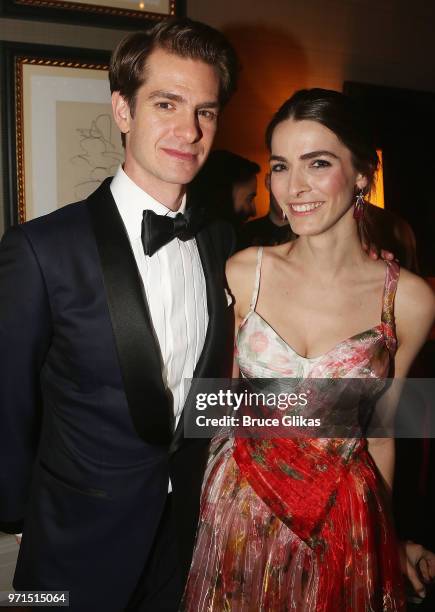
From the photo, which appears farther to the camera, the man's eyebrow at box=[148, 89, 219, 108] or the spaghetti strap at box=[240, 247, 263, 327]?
the spaghetti strap at box=[240, 247, 263, 327]

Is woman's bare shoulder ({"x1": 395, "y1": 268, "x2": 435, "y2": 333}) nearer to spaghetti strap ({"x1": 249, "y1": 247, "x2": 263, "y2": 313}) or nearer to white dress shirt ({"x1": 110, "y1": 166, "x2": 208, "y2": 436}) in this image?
spaghetti strap ({"x1": 249, "y1": 247, "x2": 263, "y2": 313})

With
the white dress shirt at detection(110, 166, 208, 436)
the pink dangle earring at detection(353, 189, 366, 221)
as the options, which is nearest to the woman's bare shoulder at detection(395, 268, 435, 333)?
the pink dangle earring at detection(353, 189, 366, 221)

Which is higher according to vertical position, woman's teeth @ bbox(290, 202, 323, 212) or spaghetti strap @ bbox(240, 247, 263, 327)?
woman's teeth @ bbox(290, 202, 323, 212)

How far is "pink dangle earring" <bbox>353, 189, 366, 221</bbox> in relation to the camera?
63.5 inches

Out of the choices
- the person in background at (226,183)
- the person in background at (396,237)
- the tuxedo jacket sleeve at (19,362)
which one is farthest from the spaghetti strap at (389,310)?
the person in background at (226,183)

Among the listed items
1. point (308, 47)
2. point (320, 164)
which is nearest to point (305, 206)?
point (320, 164)

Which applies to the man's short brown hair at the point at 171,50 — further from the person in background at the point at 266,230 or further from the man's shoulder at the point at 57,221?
the person in background at the point at 266,230

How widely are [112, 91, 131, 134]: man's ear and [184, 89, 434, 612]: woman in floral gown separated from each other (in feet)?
1.48

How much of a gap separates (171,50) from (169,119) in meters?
0.18

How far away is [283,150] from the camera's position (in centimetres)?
152

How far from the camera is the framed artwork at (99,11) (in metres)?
2.09

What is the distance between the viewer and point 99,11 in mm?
2213

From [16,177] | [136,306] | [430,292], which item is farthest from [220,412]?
[16,177]

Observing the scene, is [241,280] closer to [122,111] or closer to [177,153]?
[177,153]
